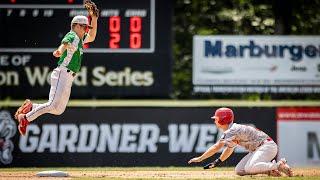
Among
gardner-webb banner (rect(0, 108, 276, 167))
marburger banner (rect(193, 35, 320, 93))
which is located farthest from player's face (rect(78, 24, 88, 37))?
marburger banner (rect(193, 35, 320, 93))

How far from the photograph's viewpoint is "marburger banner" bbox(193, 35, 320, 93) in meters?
15.9

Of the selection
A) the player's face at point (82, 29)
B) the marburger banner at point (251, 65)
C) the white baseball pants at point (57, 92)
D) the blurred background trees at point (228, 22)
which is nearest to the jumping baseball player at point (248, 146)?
the white baseball pants at point (57, 92)

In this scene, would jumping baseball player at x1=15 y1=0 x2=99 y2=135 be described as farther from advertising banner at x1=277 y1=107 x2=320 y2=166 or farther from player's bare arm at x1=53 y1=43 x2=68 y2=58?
advertising banner at x1=277 y1=107 x2=320 y2=166

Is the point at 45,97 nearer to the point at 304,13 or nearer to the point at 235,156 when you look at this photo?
the point at 235,156

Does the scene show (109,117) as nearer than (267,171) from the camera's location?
No

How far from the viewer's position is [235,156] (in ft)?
50.3

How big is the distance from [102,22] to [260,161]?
5210 mm

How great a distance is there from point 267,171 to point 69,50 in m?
2.79

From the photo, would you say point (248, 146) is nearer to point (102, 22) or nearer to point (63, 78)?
point (63, 78)

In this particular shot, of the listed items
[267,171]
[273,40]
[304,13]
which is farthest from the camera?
[304,13]

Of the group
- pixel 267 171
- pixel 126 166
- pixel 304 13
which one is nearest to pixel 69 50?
pixel 267 171

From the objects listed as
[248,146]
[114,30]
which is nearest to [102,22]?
[114,30]

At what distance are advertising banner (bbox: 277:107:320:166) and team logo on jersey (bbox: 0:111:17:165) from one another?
4528mm

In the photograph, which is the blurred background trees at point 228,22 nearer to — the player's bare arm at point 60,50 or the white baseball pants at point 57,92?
the white baseball pants at point 57,92
